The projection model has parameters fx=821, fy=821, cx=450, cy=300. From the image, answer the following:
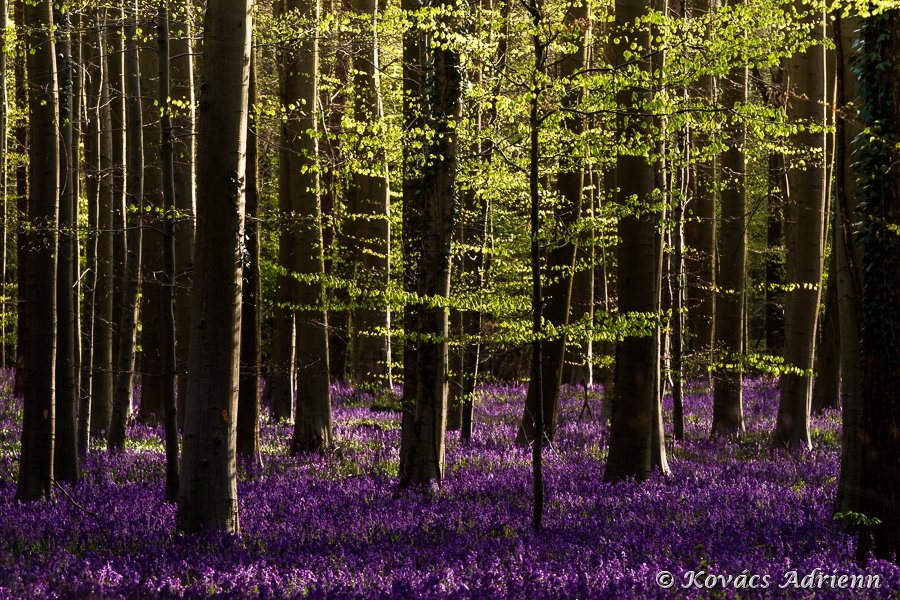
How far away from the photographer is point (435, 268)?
31.8 ft

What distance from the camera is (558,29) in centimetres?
818

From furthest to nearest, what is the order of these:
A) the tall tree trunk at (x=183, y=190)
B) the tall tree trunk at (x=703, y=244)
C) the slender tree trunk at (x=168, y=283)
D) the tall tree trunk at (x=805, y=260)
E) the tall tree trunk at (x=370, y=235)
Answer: the tall tree trunk at (x=703, y=244), the tall tree trunk at (x=370, y=235), the tall tree trunk at (x=183, y=190), the tall tree trunk at (x=805, y=260), the slender tree trunk at (x=168, y=283)

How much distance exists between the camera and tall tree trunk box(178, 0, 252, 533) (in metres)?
7.11

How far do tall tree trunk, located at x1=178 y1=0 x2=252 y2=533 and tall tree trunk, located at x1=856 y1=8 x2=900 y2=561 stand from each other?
5262 mm

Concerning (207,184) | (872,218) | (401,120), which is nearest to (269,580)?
→ (207,184)

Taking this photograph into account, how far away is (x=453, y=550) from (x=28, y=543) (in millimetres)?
3719

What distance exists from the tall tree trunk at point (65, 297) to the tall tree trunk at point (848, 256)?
8219 mm

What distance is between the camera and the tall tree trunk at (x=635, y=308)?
10664mm

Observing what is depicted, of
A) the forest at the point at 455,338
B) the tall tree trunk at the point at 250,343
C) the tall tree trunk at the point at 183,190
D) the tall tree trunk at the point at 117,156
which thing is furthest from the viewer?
the tall tree trunk at the point at 117,156

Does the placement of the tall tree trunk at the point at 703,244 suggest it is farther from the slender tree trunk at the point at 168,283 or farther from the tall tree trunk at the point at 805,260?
the slender tree trunk at the point at 168,283

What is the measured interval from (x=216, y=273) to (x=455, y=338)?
412 centimetres

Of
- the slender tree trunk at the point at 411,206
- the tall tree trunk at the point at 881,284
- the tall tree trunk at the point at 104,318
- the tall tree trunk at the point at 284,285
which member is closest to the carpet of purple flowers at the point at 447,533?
the tall tree trunk at the point at 881,284

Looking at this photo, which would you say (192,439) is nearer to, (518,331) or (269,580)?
(269,580)

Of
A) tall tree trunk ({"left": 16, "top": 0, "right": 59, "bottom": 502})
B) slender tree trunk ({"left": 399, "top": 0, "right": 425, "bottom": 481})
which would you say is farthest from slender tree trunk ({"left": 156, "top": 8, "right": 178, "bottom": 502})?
slender tree trunk ({"left": 399, "top": 0, "right": 425, "bottom": 481})
